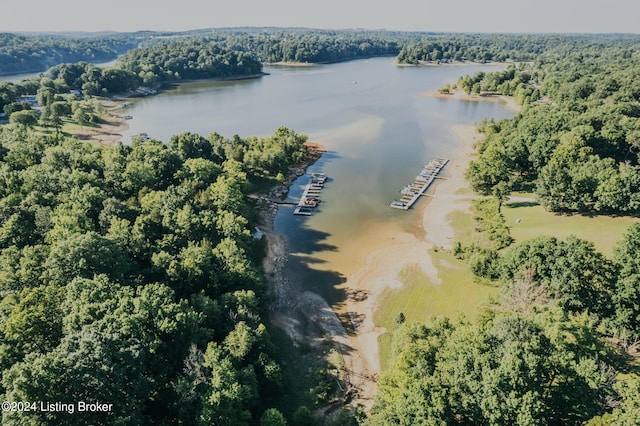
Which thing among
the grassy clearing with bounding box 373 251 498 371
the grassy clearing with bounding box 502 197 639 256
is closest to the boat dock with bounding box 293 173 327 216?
the grassy clearing with bounding box 373 251 498 371

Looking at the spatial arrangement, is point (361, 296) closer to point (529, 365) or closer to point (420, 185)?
point (529, 365)

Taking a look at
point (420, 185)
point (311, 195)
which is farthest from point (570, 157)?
point (311, 195)

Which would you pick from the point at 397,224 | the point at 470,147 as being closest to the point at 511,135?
the point at 470,147

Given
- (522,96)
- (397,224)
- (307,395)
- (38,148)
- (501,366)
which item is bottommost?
(307,395)

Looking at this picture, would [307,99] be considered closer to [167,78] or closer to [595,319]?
[167,78]

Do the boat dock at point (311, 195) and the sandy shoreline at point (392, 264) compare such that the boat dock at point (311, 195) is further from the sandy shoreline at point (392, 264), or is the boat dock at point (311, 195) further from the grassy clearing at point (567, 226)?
the grassy clearing at point (567, 226)

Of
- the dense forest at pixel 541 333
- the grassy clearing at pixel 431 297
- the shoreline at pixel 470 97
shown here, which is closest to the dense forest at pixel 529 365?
the dense forest at pixel 541 333
